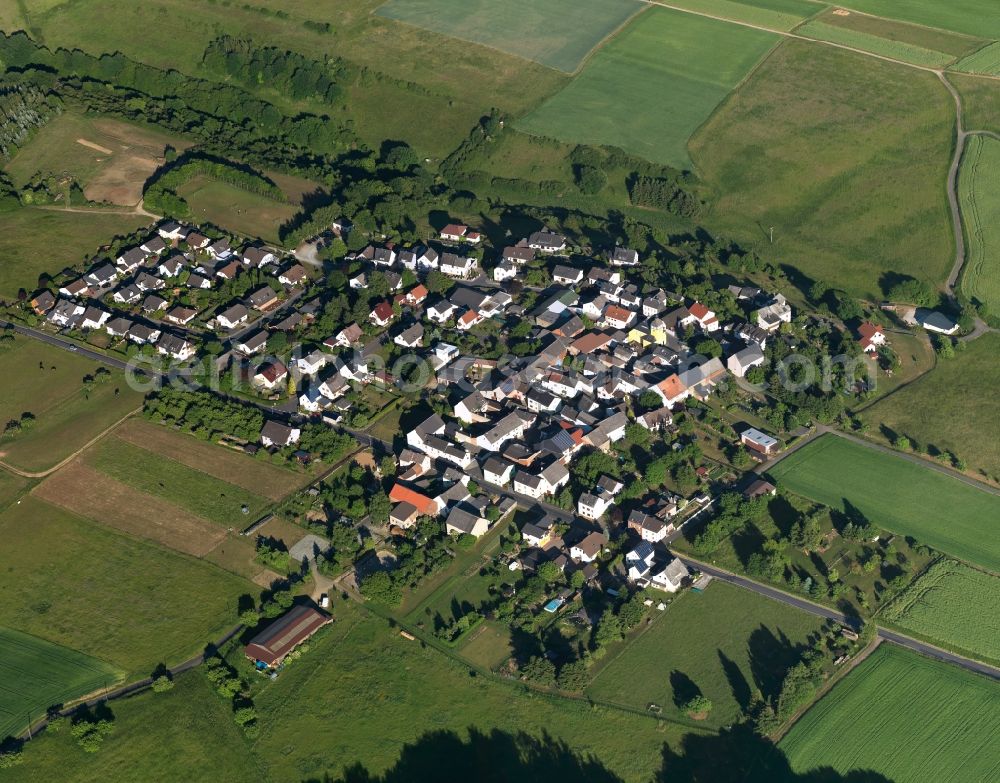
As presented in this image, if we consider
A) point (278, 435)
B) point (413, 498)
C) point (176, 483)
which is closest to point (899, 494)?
point (413, 498)

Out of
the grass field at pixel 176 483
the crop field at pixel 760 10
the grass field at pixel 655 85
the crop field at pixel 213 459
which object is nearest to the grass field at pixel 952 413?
the grass field at pixel 655 85

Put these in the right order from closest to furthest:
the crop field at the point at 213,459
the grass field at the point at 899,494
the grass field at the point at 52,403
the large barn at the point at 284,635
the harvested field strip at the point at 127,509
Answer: the large barn at the point at 284,635 < the harvested field strip at the point at 127,509 < the grass field at the point at 899,494 < the crop field at the point at 213,459 < the grass field at the point at 52,403

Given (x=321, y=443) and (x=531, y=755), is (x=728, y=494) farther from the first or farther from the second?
(x=321, y=443)

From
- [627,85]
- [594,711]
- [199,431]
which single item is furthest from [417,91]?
[594,711]

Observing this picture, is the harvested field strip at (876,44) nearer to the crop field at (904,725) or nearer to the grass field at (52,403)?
the crop field at (904,725)

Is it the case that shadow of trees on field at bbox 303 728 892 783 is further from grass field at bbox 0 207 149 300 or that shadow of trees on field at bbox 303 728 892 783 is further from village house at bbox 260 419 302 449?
grass field at bbox 0 207 149 300

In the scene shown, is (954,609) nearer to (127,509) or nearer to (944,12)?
(127,509)
